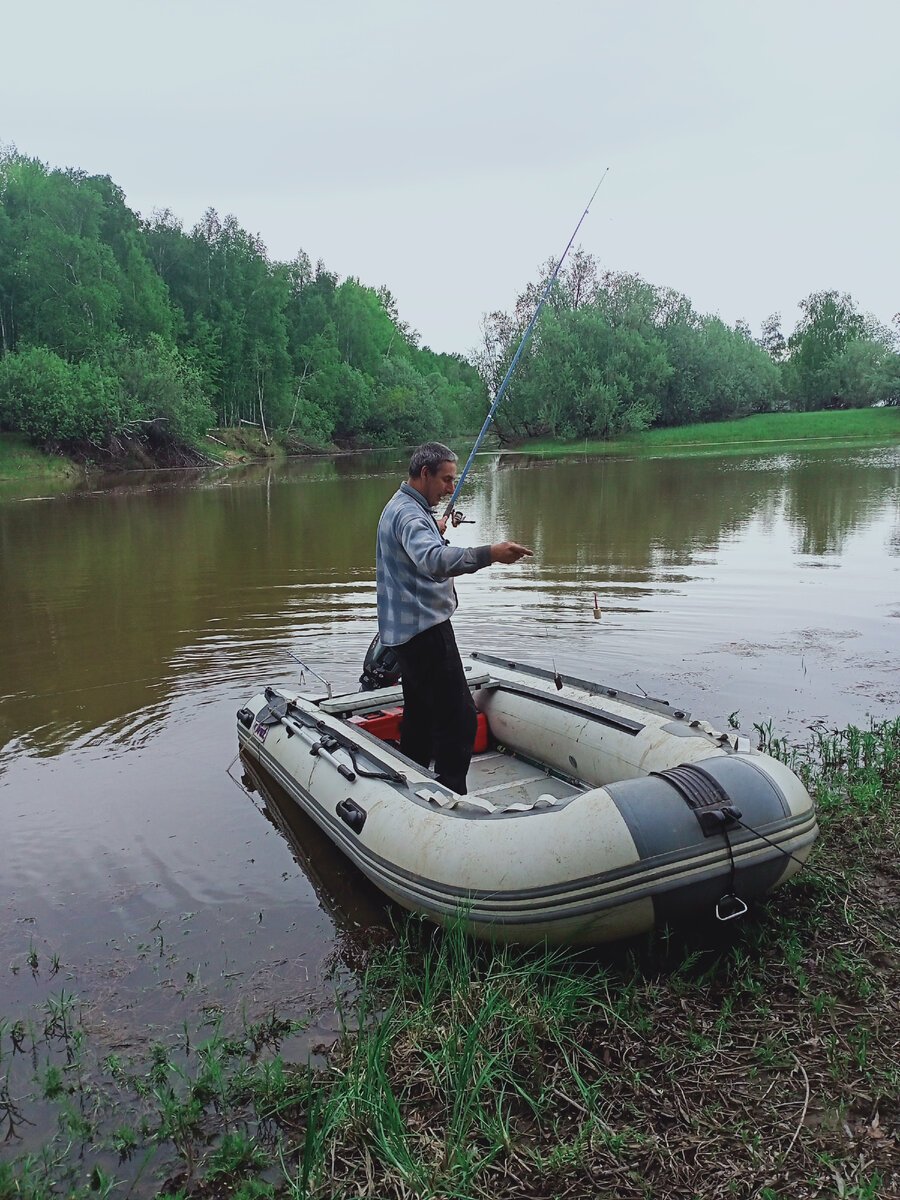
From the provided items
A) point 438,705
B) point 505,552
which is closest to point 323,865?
point 438,705

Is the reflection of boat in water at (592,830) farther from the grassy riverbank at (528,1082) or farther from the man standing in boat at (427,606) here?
the man standing in boat at (427,606)

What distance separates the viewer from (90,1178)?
8.16 ft

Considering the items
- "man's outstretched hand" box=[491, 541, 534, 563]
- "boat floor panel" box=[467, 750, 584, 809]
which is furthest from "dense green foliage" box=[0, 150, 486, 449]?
"man's outstretched hand" box=[491, 541, 534, 563]

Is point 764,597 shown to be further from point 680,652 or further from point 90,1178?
point 90,1178

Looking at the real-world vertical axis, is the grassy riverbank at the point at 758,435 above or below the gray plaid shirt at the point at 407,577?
above

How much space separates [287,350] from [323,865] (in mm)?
53248

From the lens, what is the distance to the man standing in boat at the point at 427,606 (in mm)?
3883

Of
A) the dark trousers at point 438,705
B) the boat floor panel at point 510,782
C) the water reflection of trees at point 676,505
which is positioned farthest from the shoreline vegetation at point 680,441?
the dark trousers at point 438,705

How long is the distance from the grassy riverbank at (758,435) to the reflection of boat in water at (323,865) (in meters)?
35.7

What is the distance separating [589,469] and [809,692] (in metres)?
24.0

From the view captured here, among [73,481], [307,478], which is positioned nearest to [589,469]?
[307,478]

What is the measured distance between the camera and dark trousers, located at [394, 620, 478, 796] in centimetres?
409

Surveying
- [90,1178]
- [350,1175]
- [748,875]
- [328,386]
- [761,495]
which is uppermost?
[328,386]

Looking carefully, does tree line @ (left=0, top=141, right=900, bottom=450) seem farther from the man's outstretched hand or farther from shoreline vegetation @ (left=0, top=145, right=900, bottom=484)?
the man's outstretched hand
